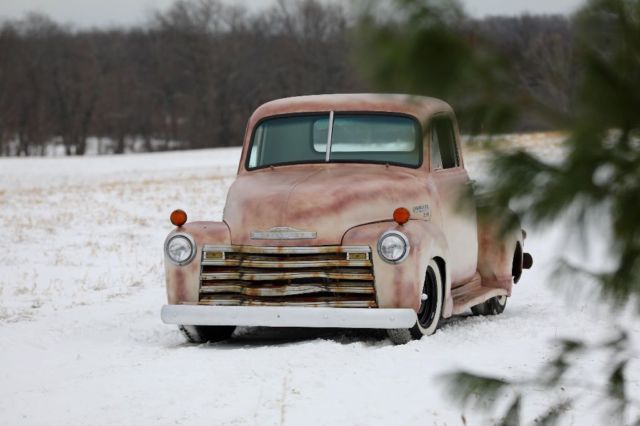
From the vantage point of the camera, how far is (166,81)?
85250 mm

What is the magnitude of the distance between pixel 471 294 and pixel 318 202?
1761mm

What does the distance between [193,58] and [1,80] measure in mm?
14275

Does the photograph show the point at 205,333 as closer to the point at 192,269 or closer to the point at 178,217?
the point at 192,269

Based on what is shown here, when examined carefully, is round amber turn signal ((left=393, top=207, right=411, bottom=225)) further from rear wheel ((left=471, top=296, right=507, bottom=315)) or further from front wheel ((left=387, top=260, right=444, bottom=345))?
rear wheel ((left=471, top=296, right=507, bottom=315))

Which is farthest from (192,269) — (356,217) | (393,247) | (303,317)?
(393,247)

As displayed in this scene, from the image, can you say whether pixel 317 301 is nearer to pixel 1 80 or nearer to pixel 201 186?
pixel 201 186

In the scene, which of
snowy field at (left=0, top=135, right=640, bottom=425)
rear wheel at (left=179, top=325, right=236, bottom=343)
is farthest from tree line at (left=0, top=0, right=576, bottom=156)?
rear wheel at (left=179, top=325, right=236, bottom=343)

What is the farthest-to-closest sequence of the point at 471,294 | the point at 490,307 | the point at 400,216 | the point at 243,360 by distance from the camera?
the point at 490,307 → the point at 471,294 → the point at 400,216 → the point at 243,360

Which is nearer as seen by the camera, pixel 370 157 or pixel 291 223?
pixel 291 223

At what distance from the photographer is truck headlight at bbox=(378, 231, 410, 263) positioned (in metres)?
7.57

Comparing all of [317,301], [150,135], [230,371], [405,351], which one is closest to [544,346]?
[405,351]

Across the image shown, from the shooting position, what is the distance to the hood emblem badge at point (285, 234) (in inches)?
307

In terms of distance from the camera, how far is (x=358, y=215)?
313 inches

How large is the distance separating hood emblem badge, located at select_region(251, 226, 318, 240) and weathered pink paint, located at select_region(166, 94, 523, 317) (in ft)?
0.08
